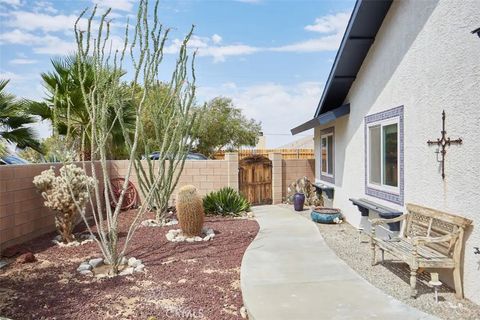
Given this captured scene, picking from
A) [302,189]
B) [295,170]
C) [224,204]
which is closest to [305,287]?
[224,204]

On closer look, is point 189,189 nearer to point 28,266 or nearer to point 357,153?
point 28,266

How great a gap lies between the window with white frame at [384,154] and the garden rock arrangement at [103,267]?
4722 mm

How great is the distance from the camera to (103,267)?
20.1 feet

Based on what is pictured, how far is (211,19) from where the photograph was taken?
10125mm

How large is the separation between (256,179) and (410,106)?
25.0ft

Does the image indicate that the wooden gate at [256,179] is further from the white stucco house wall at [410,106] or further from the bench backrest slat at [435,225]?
the bench backrest slat at [435,225]

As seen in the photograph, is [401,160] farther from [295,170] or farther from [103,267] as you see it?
[295,170]

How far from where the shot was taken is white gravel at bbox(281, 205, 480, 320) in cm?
444

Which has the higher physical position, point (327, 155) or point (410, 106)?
point (410, 106)

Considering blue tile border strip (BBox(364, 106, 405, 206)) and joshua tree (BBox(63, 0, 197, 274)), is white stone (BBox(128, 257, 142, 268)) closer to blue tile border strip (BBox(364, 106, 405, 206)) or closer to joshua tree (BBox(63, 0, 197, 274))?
joshua tree (BBox(63, 0, 197, 274))

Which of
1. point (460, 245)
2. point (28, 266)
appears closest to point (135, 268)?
point (28, 266)

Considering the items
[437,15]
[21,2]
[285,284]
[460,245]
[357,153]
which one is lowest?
[285,284]

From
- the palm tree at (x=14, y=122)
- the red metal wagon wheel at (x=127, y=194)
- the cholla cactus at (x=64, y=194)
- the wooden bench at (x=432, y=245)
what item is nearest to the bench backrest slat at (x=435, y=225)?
the wooden bench at (x=432, y=245)

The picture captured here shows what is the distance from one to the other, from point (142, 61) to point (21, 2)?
3.88 metres
